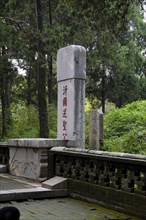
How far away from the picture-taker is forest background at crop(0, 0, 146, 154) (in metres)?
12.0

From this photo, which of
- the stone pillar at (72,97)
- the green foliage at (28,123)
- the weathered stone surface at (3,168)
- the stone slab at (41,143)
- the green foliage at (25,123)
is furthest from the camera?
the green foliage at (25,123)

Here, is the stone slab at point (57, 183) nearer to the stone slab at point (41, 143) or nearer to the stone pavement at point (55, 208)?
the stone pavement at point (55, 208)

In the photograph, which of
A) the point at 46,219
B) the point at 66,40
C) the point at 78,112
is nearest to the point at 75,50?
the point at 78,112

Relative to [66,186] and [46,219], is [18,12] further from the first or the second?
[46,219]

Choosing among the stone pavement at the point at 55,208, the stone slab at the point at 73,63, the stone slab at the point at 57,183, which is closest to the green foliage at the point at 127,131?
the stone slab at the point at 73,63

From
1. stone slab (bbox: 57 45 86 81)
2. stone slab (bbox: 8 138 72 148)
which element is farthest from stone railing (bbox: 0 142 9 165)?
stone slab (bbox: 57 45 86 81)

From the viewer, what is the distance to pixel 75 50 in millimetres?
9836

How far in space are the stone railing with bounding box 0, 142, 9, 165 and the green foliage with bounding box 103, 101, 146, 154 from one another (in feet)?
10.6

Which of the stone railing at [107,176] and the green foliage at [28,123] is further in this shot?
the green foliage at [28,123]

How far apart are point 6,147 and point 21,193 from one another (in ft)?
12.5

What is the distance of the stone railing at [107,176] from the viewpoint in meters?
6.21

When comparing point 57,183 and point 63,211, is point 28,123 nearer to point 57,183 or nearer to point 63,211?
point 57,183

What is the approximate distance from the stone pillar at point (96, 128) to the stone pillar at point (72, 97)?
1484 mm

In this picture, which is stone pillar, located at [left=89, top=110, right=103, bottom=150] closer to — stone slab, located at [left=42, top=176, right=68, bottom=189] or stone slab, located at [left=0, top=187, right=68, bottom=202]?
stone slab, located at [left=42, top=176, right=68, bottom=189]
